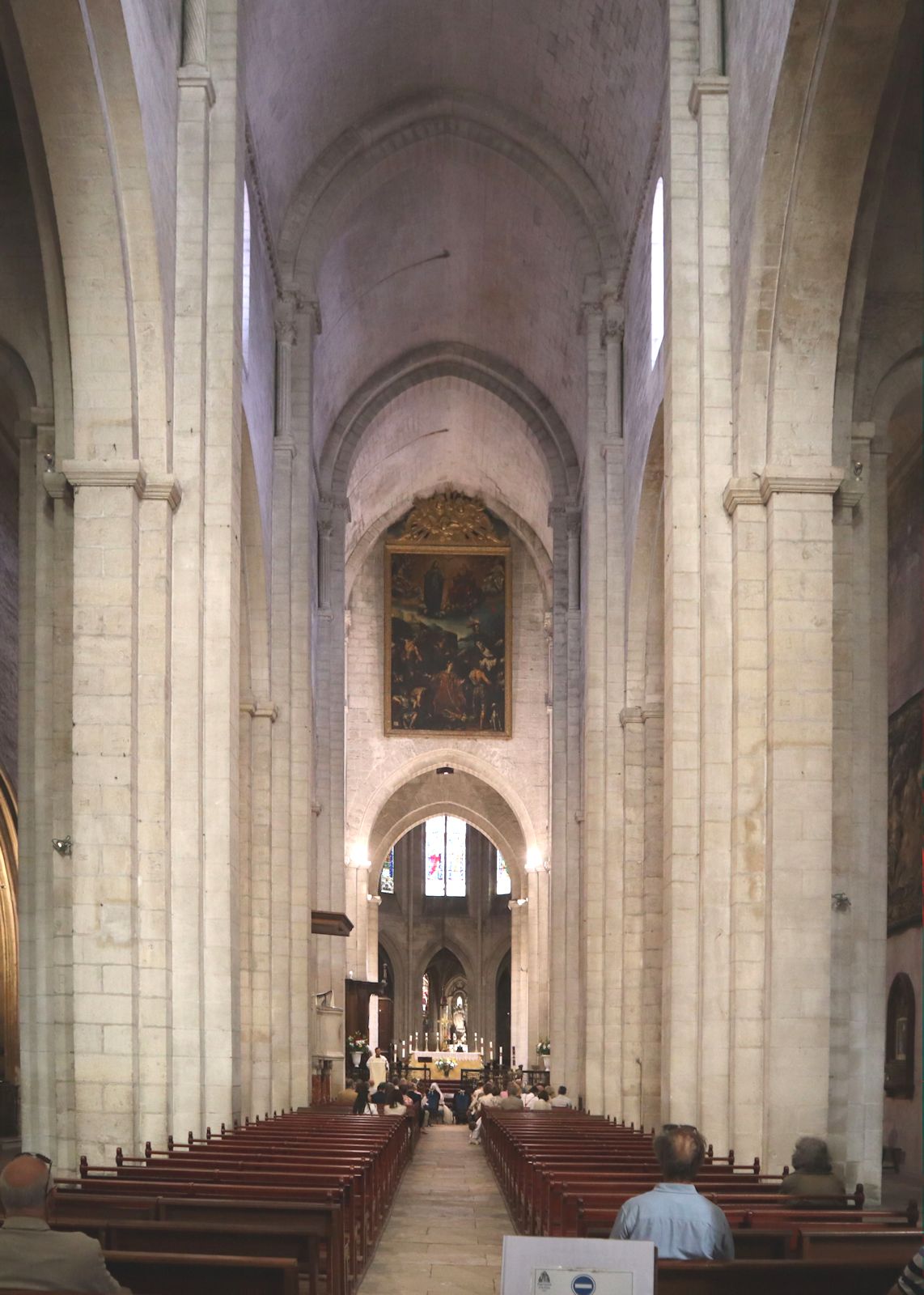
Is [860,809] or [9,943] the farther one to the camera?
[9,943]

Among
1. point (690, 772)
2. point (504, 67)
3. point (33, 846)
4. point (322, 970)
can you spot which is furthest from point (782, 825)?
point (322, 970)

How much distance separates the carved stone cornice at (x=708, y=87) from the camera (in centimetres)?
1627

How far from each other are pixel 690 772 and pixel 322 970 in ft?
61.4

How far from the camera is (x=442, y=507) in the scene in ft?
140

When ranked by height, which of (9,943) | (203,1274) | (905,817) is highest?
(905,817)

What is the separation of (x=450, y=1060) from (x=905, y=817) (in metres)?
23.9

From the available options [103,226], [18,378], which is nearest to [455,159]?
[18,378]

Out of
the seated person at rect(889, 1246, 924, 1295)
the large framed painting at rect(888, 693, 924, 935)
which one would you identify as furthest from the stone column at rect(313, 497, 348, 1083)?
the seated person at rect(889, 1246, 924, 1295)

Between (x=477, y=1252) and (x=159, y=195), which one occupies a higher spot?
(x=159, y=195)

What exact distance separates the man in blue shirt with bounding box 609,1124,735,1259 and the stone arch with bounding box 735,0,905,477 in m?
8.73

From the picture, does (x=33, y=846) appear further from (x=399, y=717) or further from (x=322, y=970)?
(x=399, y=717)

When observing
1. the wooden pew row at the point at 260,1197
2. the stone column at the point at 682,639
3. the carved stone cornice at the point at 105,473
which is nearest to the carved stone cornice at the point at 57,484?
the carved stone cornice at the point at 105,473

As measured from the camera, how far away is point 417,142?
26.7 meters

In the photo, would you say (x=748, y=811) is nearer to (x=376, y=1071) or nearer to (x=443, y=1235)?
(x=443, y=1235)
